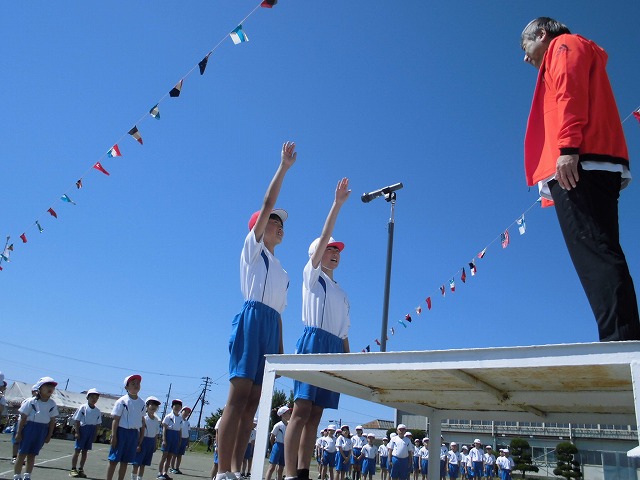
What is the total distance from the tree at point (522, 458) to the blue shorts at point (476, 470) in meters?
14.5

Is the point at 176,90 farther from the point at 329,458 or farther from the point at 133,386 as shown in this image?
the point at 329,458

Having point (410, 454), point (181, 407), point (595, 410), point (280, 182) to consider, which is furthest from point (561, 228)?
point (410, 454)

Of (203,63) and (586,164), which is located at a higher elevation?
(203,63)

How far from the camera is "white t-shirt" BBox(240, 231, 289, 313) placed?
3756 mm

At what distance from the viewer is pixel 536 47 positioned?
10.4 feet

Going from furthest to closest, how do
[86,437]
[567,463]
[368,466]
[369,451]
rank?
[567,463], [369,451], [368,466], [86,437]

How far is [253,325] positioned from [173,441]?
11892 mm

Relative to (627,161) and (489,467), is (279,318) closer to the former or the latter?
(627,161)

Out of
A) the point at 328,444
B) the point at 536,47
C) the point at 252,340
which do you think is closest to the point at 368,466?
the point at 328,444

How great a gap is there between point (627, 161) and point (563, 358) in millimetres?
1359

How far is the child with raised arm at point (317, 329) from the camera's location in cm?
388

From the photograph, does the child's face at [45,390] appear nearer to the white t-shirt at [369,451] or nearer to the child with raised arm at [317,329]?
the child with raised arm at [317,329]

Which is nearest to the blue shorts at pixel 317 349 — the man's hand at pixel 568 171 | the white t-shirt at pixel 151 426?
the man's hand at pixel 568 171

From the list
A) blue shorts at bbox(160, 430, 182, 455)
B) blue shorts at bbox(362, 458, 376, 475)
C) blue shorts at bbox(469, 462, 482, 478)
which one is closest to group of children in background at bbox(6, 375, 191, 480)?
blue shorts at bbox(160, 430, 182, 455)
